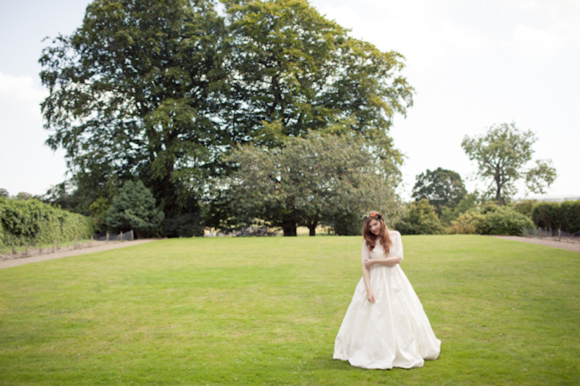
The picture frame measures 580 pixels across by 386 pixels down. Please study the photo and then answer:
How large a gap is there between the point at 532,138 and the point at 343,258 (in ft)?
154

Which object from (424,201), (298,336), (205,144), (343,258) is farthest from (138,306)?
(424,201)

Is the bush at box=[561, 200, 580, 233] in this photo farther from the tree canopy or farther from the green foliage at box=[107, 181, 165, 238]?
the green foliage at box=[107, 181, 165, 238]

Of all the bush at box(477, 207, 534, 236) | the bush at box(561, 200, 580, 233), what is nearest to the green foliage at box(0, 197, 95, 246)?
the bush at box(477, 207, 534, 236)

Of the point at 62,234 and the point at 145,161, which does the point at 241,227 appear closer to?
the point at 145,161

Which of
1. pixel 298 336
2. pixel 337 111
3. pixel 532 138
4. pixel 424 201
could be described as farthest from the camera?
pixel 532 138

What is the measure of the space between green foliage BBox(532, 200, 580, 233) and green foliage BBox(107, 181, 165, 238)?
2702cm

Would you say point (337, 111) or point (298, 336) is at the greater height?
point (337, 111)

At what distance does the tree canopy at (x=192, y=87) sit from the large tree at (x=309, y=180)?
2.11m

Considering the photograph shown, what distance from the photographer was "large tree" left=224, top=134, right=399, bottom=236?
30.9 m

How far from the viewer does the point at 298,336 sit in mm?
7363

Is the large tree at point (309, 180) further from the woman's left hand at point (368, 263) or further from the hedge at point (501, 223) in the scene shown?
the woman's left hand at point (368, 263)

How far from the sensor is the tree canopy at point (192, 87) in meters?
33.7

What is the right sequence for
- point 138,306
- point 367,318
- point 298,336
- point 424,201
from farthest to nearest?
point 424,201, point 138,306, point 298,336, point 367,318

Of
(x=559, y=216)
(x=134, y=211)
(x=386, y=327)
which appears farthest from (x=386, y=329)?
(x=134, y=211)
